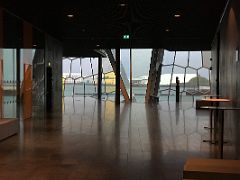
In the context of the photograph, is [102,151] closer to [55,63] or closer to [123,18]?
[123,18]

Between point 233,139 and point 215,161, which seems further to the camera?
point 233,139

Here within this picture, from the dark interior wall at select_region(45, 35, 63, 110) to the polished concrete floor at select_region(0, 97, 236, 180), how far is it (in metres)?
7.25

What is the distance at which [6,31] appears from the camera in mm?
11836

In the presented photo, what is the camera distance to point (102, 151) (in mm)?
7176

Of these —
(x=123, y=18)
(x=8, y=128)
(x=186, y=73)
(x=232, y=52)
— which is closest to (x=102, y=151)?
(x=8, y=128)

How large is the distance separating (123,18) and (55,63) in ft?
21.7

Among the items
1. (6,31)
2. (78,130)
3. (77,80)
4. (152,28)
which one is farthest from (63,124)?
(77,80)

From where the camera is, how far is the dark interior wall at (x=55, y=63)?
17844 millimetres

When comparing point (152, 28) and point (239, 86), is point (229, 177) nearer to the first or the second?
point (239, 86)

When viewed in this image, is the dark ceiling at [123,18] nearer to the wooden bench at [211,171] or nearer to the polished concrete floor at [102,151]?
the polished concrete floor at [102,151]

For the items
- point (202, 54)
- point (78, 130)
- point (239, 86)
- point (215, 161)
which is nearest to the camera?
point (215, 161)

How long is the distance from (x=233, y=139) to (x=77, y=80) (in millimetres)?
28298

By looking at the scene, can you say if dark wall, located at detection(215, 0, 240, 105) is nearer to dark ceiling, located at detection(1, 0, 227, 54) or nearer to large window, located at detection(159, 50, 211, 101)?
dark ceiling, located at detection(1, 0, 227, 54)

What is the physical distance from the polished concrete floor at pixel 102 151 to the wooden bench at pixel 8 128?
0.51 ft
